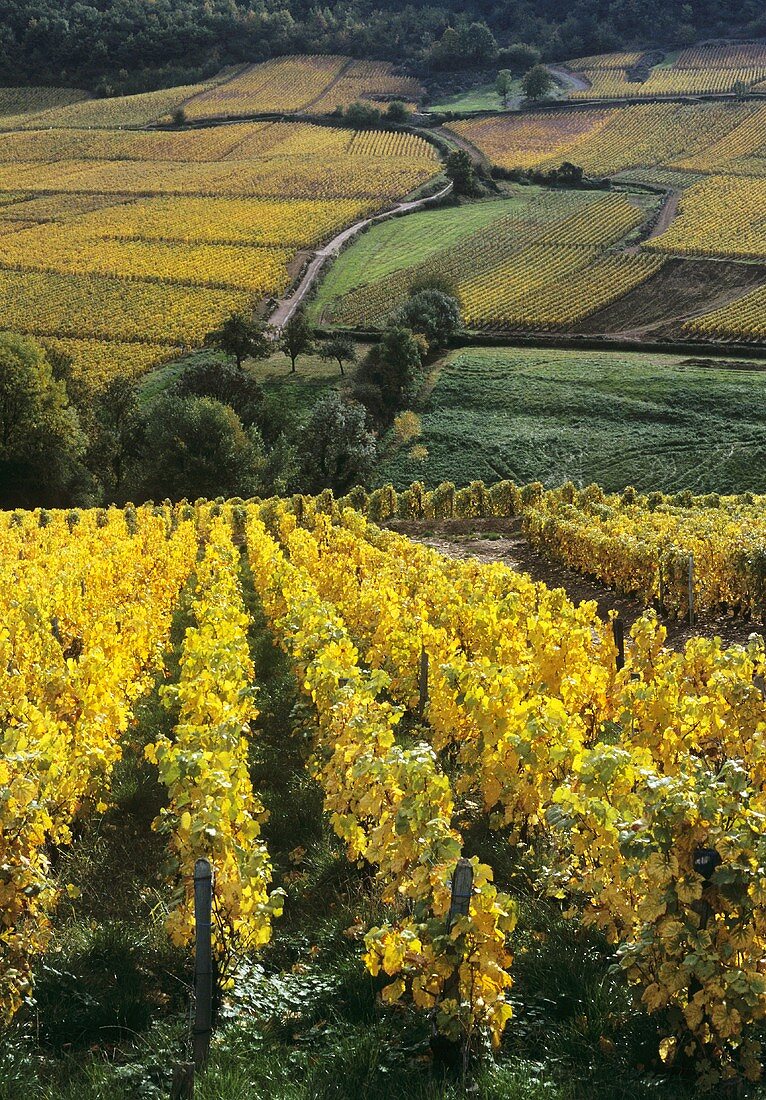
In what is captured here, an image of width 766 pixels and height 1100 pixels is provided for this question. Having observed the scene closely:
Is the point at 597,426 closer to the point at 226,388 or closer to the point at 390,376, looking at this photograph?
the point at 390,376

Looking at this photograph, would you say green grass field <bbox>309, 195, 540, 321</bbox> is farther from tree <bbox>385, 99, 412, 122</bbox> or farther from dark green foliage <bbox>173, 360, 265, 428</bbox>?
tree <bbox>385, 99, 412, 122</bbox>

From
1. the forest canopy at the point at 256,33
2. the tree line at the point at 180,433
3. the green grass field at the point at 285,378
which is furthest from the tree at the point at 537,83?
the tree line at the point at 180,433

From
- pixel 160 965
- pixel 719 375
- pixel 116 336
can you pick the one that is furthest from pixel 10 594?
pixel 116 336

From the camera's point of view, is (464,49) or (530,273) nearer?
(530,273)

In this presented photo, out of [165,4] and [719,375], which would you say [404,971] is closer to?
[719,375]

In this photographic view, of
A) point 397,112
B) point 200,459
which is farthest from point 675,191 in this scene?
point 200,459
